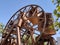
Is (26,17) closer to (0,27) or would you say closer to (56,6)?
(56,6)

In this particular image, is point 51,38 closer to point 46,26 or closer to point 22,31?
point 46,26

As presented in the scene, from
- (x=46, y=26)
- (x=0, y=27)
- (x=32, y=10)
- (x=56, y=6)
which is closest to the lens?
(x=56, y=6)

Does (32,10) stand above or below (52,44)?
above

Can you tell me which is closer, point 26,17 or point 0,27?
point 26,17

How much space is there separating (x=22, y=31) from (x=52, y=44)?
9.66 ft

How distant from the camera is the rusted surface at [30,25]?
1791 centimetres

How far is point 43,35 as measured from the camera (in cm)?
1814

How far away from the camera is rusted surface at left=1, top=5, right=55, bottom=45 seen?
1791 centimetres

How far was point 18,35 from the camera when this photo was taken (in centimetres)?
1817

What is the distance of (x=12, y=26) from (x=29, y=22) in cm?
156

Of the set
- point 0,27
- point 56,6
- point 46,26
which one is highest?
point 0,27

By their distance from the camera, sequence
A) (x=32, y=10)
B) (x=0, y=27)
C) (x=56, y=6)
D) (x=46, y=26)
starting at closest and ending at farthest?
1. (x=56, y=6)
2. (x=46, y=26)
3. (x=32, y=10)
4. (x=0, y=27)

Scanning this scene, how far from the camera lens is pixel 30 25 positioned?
744 inches

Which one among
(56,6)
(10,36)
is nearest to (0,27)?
(10,36)
